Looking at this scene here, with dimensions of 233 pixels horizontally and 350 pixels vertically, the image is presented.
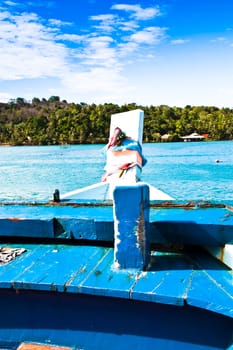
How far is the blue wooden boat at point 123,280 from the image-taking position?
2057 millimetres

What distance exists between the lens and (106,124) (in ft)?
223

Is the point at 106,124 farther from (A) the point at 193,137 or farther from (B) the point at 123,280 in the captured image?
(B) the point at 123,280

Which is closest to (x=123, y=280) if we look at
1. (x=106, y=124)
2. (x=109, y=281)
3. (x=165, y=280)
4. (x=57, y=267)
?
(x=109, y=281)

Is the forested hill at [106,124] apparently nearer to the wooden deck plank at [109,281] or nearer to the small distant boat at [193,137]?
the small distant boat at [193,137]

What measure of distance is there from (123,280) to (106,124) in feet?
219

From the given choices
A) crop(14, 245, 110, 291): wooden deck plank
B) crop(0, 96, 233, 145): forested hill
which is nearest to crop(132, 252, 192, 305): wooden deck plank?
crop(14, 245, 110, 291): wooden deck plank

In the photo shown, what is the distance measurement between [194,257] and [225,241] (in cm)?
24

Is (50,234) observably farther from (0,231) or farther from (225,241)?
(225,241)

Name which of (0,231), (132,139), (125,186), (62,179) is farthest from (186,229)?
(62,179)

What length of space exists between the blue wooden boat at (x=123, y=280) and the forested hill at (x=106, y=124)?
64254 mm

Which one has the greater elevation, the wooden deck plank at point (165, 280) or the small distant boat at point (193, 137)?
the small distant boat at point (193, 137)

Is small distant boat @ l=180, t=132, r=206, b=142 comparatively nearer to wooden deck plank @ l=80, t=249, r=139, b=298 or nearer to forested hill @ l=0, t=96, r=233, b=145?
forested hill @ l=0, t=96, r=233, b=145

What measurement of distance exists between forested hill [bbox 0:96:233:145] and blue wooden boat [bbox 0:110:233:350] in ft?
211

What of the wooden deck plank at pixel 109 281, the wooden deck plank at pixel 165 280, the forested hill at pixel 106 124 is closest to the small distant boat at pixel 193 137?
the forested hill at pixel 106 124
